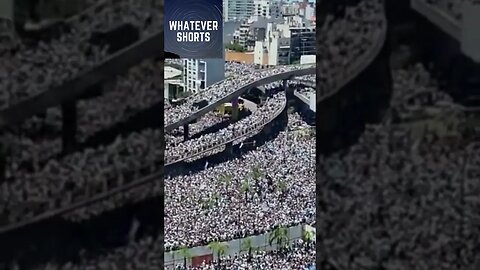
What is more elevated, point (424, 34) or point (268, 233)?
point (424, 34)

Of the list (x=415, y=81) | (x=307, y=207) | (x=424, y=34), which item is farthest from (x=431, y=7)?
(x=307, y=207)

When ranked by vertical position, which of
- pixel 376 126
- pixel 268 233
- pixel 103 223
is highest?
pixel 376 126

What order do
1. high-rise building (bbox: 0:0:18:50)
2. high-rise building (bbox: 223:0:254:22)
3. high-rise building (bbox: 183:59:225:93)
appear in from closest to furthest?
1. high-rise building (bbox: 0:0:18:50)
2. high-rise building (bbox: 223:0:254:22)
3. high-rise building (bbox: 183:59:225:93)

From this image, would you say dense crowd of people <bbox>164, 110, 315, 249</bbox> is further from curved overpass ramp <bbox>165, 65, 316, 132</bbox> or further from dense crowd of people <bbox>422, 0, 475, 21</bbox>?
dense crowd of people <bbox>422, 0, 475, 21</bbox>

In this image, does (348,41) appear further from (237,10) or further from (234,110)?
(234,110)

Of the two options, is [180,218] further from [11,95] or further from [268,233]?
[11,95]

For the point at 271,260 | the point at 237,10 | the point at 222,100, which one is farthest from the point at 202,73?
the point at 271,260

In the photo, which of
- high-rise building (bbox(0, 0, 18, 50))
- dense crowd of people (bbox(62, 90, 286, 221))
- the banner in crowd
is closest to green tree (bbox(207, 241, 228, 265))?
dense crowd of people (bbox(62, 90, 286, 221))

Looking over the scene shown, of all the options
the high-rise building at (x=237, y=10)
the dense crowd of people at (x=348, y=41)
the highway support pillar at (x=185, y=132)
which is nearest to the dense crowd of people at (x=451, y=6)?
the dense crowd of people at (x=348, y=41)
